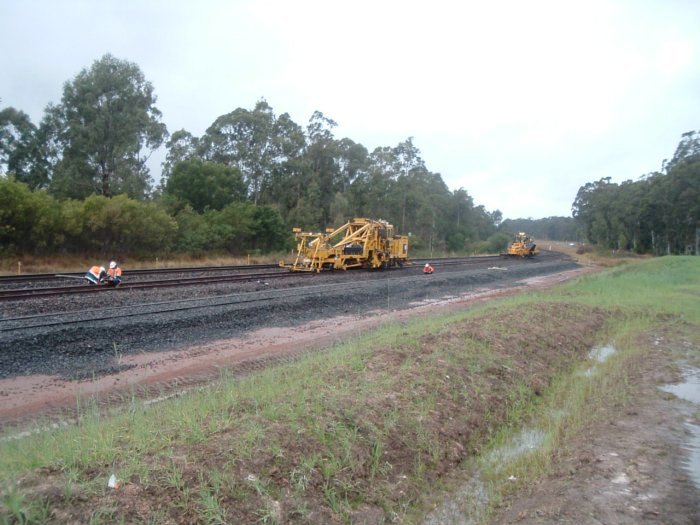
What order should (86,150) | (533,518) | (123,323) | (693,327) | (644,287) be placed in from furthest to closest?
(86,150), (644,287), (693,327), (123,323), (533,518)

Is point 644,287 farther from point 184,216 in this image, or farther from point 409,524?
point 184,216

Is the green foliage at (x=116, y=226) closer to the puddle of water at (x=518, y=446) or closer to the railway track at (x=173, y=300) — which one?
the railway track at (x=173, y=300)

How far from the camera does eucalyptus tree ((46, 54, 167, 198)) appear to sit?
44438 millimetres

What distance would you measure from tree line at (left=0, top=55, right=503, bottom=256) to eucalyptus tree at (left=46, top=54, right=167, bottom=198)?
86mm

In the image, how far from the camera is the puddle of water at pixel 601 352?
1175 cm

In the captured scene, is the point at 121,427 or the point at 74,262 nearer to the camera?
the point at 121,427

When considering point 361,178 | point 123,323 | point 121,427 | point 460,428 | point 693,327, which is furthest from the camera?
point 361,178

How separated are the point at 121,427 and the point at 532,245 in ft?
196

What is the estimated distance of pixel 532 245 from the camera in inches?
2389

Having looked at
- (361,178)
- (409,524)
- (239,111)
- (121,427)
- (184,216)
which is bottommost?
(409,524)

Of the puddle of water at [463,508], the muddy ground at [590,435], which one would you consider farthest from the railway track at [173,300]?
the puddle of water at [463,508]

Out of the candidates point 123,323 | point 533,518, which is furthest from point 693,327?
point 123,323

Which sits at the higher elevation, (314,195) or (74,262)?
(314,195)

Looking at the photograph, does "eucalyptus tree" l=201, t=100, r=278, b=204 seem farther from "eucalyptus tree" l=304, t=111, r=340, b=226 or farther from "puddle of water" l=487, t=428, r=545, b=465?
"puddle of water" l=487, t=428, r=545, b=465
